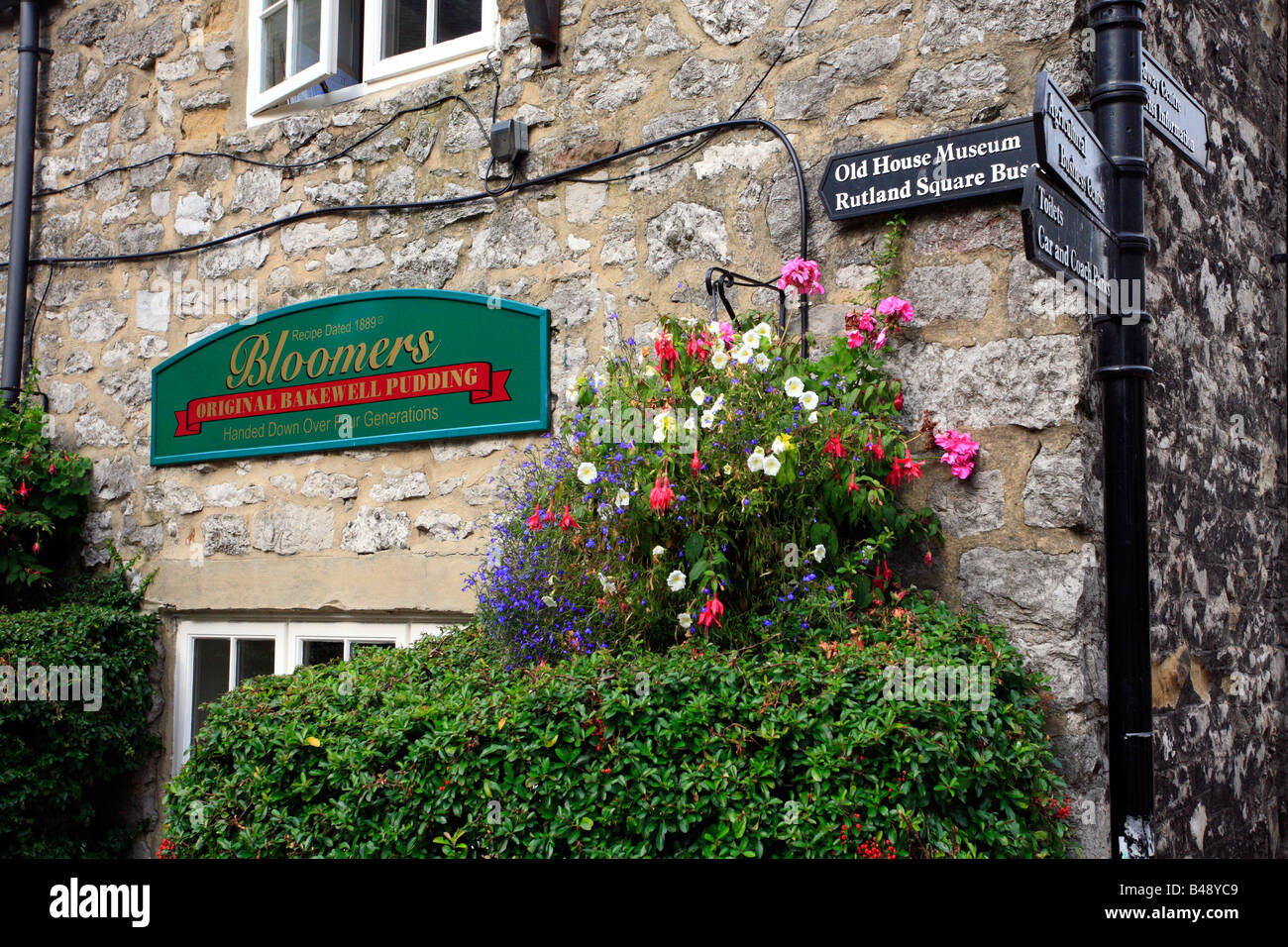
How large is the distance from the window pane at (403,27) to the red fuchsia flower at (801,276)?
230 cm

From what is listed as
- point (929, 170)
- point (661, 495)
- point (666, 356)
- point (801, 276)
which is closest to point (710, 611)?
point (661, 495)

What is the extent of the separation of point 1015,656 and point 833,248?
1.50 meters

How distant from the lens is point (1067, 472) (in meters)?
3.44

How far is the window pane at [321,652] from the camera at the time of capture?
5.05m

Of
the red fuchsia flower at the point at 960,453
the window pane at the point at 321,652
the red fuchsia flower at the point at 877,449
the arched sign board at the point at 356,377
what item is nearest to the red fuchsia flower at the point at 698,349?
the red fuchsia flower at the point at 877,449

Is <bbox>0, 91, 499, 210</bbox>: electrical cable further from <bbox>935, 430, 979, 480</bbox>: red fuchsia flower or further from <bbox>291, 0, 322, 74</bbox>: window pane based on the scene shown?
<bbox>935, 430, 979, 480</bbox>: red fuchsia flower

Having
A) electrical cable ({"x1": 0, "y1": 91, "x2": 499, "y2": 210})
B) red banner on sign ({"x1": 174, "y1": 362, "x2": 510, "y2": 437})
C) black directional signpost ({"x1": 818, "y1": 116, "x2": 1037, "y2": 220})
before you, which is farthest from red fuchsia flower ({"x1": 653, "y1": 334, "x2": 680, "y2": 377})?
electrical cable ({"x1": 0, "y1": 91, "x2": 499, "y2": 210})

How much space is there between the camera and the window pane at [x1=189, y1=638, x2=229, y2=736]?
17.8 feet

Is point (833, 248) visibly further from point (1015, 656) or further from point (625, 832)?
point (625, 832)

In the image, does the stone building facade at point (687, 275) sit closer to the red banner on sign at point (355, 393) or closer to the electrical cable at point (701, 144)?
the electrical cable at point (701, 144)

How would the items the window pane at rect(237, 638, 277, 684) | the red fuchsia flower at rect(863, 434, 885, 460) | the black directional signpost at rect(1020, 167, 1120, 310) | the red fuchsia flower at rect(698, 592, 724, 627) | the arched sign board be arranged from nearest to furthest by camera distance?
1. the black directional signpost at rect(1020, 167, 1120, 310)
2. the red fuchsia flower at rect(698, 592, 724, 627)
3. the red fuchsia flower at rect(863, 434, 885, 460)
4. the arched sign board
5. the window pane at rect(237, 638, 277, 684)

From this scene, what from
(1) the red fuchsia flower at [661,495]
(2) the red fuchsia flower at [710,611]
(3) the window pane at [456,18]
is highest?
(3) the window pane at [456,18]

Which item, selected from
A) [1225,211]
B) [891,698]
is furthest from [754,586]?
[1225,211]

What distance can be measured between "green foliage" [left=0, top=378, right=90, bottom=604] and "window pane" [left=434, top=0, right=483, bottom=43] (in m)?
2.77
